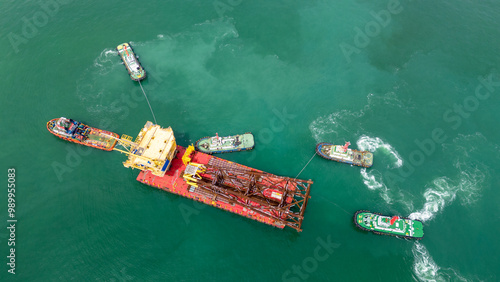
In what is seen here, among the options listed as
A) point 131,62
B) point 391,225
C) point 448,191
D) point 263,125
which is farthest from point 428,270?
point 131,62

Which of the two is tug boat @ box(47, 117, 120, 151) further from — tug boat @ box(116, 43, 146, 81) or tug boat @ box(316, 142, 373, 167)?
tug boat @ box(316, 142, 373, 167)

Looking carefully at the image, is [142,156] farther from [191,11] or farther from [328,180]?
[191,11]

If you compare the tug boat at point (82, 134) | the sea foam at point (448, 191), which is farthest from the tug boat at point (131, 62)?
the sea foam at point (448, 191)

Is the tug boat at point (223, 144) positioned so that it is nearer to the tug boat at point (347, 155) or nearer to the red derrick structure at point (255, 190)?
the red derrick structure at point (255, 190)

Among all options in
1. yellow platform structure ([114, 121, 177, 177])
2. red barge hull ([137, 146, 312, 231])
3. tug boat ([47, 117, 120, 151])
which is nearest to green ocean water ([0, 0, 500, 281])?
red barge hull ([137, 146, 312, 231])

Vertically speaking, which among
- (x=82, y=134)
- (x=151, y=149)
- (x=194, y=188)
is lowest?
(x=194, y=188)

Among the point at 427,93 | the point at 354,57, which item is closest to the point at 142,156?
the point at 354,57

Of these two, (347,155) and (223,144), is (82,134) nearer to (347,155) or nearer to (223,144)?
(223,144)
